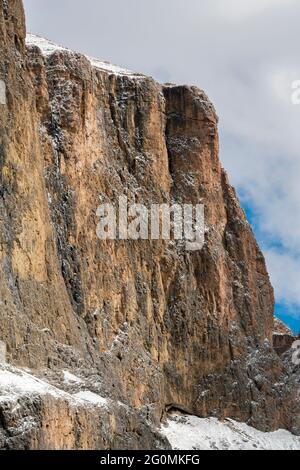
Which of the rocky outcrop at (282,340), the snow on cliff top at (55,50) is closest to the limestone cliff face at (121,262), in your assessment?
the snow on cliff top at (55,50)

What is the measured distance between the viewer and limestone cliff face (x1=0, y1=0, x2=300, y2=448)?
61531 mm

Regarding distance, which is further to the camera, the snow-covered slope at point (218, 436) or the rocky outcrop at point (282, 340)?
the rocky outcrop at point (282, 340)

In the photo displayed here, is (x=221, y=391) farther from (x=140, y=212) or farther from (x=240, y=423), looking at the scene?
(x=140, y=212)

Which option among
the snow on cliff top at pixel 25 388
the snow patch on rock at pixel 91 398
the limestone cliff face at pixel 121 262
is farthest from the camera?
the limestone cliff face at pixel 121 262

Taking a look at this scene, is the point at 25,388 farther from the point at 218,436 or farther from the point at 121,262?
the point at 218,436

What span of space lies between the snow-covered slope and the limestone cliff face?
1.29 meters

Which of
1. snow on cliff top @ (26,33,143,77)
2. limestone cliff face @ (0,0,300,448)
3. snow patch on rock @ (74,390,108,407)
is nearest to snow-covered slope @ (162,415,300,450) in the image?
limestone cliff face @ (0,0,300,448)

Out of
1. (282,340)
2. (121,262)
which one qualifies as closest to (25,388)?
(121,262)

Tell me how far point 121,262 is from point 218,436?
14.7m

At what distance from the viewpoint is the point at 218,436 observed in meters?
81.8

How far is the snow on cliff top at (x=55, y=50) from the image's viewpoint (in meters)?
77.8

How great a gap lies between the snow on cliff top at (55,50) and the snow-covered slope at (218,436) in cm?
2651

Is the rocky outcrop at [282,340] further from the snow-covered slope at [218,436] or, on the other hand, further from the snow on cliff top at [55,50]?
the snow on cliff top at [55,50]
